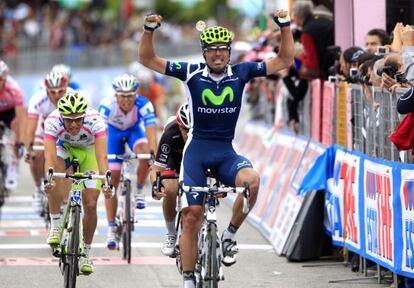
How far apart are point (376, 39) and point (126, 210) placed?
340 centimetres

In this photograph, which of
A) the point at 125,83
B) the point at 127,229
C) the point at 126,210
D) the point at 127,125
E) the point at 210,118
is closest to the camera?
the point at 210,118

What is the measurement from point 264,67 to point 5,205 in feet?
36.0

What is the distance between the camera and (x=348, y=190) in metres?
13.9

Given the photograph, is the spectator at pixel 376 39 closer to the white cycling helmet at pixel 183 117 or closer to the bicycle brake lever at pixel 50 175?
the white cycling helmet at pixel 183 117

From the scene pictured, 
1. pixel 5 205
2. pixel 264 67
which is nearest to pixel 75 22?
pixel 5 205

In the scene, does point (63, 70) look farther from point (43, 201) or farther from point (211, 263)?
point (211, 263)

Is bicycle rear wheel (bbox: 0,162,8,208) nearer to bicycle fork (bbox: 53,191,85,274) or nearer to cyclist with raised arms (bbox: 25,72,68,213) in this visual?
cyclist with raised arms (bbox: 25,72,68,213)

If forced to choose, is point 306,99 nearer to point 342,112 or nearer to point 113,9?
point 342,112

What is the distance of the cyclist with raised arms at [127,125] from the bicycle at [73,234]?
9.89 feet

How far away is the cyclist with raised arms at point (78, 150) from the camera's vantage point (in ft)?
41.5

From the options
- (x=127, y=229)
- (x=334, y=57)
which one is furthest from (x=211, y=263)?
(x=334, y=57)

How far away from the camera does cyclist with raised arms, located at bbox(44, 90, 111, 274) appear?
41.5 ft

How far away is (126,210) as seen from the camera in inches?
604

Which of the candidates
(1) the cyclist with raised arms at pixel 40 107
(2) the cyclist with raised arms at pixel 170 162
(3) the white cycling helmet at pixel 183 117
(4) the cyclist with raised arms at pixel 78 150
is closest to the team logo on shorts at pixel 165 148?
(2) the cyclist with raised arms at pixel 170 162
